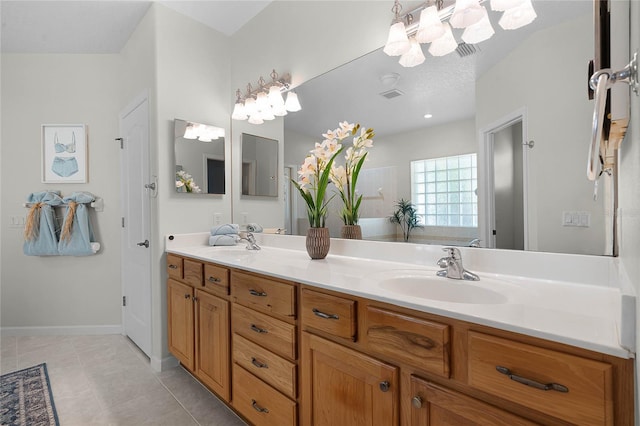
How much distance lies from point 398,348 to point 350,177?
3.26 ft

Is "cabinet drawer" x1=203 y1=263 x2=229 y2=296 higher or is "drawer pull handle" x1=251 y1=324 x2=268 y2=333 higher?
"cabinet drawer" x1=203 y1=263 x2=229 y2=296

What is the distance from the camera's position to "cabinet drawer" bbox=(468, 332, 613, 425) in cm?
59

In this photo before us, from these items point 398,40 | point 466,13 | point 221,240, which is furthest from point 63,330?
point 466,13

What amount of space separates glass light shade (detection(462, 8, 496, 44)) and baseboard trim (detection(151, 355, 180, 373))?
2610 millimetres

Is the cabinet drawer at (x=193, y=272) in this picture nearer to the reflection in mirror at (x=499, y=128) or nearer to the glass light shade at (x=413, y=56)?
the reflection in mirror at (x=499, y=128)

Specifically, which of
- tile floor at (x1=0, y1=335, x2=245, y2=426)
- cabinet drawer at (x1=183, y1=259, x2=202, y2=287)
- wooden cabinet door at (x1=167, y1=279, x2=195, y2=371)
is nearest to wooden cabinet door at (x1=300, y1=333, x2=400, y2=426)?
tile floor at (x1=0, y1=335, x2=245, y2=426)

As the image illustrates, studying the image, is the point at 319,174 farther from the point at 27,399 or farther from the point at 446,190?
the point at 27,399

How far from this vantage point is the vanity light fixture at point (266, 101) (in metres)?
2.07

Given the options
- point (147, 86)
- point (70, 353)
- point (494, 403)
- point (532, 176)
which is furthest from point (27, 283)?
point (532, 176)

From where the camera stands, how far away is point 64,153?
9.71 feet

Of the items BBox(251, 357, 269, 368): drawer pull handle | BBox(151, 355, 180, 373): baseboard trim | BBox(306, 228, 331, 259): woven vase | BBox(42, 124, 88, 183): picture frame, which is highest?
BBox(42, 124, 88, 183): picture frame

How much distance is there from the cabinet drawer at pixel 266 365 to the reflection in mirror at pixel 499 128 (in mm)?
729

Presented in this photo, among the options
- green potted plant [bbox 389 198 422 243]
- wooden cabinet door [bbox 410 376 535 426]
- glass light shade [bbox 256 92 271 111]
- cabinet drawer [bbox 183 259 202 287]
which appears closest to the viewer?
wooden cabinet door [bbox 410 376 535 426]

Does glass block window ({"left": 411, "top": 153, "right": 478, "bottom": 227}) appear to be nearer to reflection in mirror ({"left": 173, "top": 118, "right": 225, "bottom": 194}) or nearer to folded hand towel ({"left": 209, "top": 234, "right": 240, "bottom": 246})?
folded hand towel ({"left": 209, "top": 234, "right": 240, "bottom": 246})
